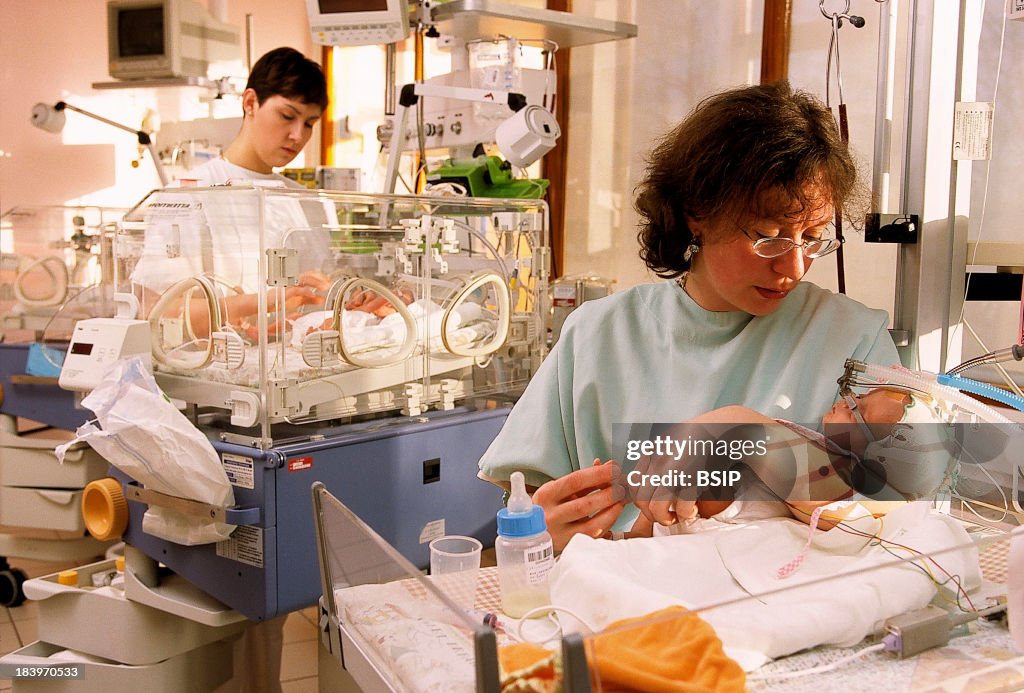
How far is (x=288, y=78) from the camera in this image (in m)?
3.22

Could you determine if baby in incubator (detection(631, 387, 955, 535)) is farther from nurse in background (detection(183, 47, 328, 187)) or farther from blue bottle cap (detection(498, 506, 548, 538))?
nurse in background (detection(183, 47, 328, 187))

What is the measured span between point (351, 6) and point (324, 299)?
1299 mm

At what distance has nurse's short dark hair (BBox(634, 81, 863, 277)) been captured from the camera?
146cm

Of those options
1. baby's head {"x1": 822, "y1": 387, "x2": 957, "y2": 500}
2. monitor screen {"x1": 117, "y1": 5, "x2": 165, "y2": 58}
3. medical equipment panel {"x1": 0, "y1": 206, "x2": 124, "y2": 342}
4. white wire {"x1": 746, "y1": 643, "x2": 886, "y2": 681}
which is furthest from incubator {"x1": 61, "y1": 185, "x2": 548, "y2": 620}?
monitor screen {"x1": 117, "y1": 5, "x2": 165, "y2": 58}

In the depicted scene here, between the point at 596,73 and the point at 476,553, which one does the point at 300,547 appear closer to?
the point at 476,553

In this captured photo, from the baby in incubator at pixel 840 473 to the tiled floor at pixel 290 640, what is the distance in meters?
2.04

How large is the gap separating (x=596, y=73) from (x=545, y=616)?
3536 millimetres

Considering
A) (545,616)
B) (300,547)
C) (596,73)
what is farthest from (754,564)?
(596,73)

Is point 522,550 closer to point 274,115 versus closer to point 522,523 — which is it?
point 522,523

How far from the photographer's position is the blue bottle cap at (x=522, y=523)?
111 cm

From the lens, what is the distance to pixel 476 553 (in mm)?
1186

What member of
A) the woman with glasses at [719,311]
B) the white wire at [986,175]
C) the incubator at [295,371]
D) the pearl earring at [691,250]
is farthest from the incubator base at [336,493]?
the white wire at [986,175]

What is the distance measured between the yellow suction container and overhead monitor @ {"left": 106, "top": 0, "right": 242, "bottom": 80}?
2.25 metres

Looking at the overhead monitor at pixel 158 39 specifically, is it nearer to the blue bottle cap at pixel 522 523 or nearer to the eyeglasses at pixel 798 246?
the eyeglasses at pixel 798 246
